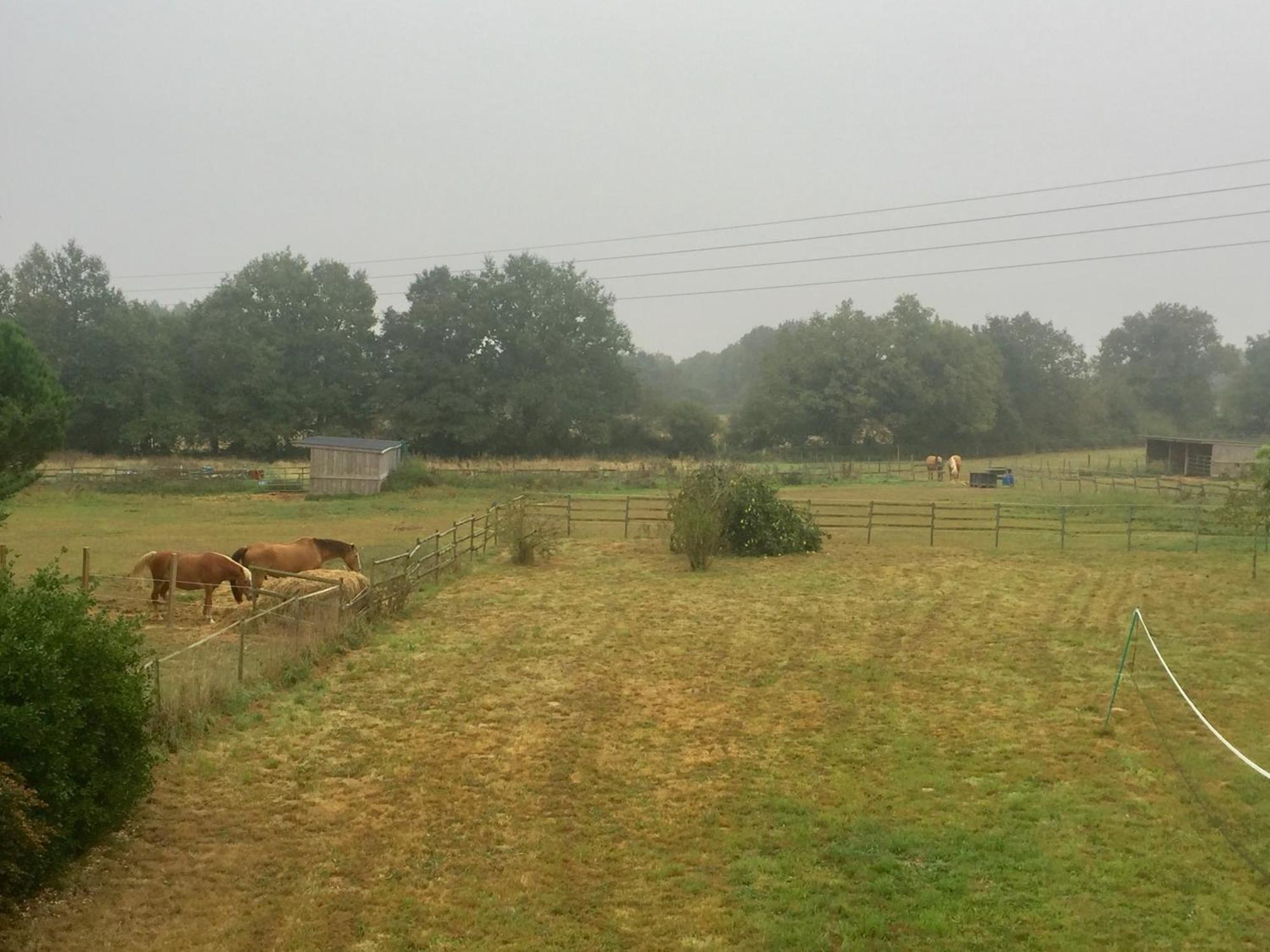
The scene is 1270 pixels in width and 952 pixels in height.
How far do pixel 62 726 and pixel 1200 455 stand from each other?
163 ft

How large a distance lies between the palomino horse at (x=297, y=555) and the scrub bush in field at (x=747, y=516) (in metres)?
6.60

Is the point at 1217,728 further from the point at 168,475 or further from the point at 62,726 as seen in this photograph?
the point at 168,475

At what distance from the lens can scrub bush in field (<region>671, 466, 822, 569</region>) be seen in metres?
21.1

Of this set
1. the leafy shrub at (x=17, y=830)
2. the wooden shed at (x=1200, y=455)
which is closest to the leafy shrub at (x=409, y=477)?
the wooden shed at (x=1200, y=455)

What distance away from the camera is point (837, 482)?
140 ft

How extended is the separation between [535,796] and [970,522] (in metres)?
21.9

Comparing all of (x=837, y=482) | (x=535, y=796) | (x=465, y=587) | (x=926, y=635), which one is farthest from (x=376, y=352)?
(x=535, y=796)

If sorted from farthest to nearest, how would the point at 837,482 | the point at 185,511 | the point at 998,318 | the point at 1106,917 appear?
the point at 998,318, the point at 837,482, the point at 185,511, the point at 1106,917

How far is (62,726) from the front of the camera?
6086mm

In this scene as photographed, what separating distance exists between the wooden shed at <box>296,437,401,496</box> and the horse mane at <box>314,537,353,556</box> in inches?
735

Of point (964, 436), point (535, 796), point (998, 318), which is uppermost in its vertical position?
point (998, 318)

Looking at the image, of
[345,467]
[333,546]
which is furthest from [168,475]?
[333,546]

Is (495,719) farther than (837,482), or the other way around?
(837,482)

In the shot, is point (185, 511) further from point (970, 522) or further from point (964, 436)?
point (964, 436)
